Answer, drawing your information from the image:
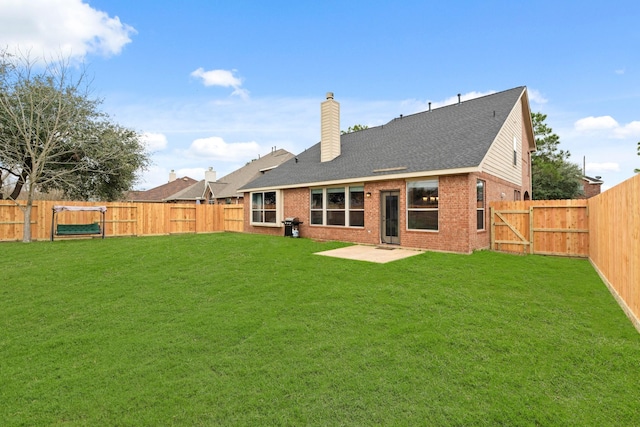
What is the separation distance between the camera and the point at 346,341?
3.86 metres

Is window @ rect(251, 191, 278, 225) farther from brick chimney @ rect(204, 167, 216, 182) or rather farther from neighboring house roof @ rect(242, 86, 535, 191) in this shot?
brick chimney @ rect(204, 167, 216, 182)

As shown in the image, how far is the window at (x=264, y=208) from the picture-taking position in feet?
53.7

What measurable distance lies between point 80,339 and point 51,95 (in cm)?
1658

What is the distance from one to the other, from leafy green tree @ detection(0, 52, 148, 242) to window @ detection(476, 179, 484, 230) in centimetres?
1790

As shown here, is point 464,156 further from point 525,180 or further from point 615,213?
point 525,180

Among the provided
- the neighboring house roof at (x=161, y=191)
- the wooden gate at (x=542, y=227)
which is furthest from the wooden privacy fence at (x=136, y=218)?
the neighboring house roof at (x=161, y=191)

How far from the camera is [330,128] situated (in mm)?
16281

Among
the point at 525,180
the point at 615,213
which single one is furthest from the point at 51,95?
the point at 525,180

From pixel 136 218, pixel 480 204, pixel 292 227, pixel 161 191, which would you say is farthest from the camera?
pixel 161 191

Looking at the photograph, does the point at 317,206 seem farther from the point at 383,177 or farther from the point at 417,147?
the point at 417,147

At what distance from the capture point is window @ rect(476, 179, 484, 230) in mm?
10461

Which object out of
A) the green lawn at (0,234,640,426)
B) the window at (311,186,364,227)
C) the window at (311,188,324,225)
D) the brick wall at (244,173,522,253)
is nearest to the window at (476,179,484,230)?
the brick wall at (244,173,522,253)

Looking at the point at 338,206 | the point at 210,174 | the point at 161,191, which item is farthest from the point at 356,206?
the point at 161,191

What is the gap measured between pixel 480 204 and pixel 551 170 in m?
22.6
